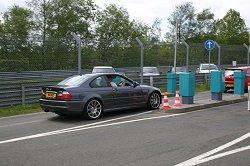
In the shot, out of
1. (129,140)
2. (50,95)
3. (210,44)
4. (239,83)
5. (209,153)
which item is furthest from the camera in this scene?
(210,44)

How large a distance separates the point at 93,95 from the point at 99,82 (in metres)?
0.60

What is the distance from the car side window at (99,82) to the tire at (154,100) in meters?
1.88

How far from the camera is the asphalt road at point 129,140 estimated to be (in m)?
6.12

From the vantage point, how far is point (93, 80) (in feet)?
35.8

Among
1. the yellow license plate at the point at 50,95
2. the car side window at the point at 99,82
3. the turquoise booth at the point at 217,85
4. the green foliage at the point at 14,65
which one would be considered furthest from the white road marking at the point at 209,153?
the green foliage at the point at 14,65

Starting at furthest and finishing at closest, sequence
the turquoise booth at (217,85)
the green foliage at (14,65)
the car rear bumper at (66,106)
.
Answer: the green foliage at (14,65), the turquoise booth at (217,85), the car rear bumper at (66,106)

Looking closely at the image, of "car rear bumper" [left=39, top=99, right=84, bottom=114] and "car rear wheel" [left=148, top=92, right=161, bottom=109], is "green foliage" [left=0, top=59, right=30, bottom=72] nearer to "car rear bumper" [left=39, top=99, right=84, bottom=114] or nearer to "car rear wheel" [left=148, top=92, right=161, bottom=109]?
"car rear bumper" [left=39, top=99, right=84, bottom=114]

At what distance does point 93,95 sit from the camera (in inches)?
417

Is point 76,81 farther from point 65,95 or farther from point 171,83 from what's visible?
point 171,83

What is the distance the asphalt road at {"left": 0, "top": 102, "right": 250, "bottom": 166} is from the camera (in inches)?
241

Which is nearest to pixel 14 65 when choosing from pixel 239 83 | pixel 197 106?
pixel 197 106

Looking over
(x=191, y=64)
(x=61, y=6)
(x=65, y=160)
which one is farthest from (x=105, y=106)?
(x=61, y=6)

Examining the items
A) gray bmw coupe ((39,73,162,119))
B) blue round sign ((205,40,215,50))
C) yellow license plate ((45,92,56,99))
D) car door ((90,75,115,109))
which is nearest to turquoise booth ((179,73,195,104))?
gray bmw coupe ((39,73,162,119))

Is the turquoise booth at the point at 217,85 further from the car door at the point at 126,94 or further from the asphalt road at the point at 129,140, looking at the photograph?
the car door at the point at 126,94
